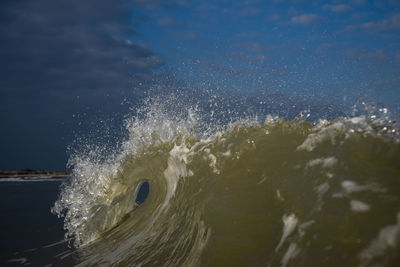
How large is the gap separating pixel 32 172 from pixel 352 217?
36.1m

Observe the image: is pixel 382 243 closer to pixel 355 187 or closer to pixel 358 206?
pixel 358 206

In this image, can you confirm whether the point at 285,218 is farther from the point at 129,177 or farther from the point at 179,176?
the point at 129,177

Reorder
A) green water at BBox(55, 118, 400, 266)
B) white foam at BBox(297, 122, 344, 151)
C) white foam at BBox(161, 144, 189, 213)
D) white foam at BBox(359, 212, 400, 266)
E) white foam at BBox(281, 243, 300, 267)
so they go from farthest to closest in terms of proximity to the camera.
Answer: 1. white foam at BBox(161, 144, 189, 213)
2. white foam at BBox(297, 122, 344, 151)
3. white foam at BBox(281, 243, 300, 267)
4. green water at BBox(55, 118, 400, 266)
5. white foam at BBox(359, 212, 400, 266)

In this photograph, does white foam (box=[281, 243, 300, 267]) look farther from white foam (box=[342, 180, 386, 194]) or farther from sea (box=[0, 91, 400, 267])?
white foam (box=[342, 180, 386, 194])

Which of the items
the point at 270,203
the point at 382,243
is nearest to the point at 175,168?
the point at 270,203

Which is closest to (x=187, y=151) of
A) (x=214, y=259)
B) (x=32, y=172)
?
(x=214, y=259)

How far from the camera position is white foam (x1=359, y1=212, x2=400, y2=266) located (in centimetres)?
139

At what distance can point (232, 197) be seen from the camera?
293cm

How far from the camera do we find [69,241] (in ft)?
16.4

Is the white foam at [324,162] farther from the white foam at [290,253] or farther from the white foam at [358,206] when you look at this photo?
the white foam at [290,253]

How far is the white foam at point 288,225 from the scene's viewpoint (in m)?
2.01

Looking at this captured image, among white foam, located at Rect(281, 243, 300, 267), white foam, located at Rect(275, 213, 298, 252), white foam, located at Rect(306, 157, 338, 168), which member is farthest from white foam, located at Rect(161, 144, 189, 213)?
white foam, located at Rect(281, 243, 300, 267)

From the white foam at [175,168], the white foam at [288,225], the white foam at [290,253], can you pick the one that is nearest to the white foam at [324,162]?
the white foam at [288,225]

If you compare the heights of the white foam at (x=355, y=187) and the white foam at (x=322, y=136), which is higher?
the white foam at (x=322, y=136)
